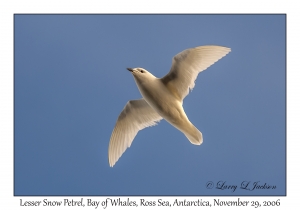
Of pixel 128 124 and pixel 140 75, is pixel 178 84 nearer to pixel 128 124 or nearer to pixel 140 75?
pixel 140 75

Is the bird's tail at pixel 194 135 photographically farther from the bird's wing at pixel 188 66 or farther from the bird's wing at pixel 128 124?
the bird's wing at pixel 128 124

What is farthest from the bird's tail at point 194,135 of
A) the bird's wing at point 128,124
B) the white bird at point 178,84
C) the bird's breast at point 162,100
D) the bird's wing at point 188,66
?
the bird's wing at point 128,124

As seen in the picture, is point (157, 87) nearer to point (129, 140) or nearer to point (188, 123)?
point (188, 123)

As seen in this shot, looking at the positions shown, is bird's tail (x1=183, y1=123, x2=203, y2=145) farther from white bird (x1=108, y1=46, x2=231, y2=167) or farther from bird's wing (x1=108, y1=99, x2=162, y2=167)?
bird's wing (x1=108, y1=99, x2=162, y2=167)

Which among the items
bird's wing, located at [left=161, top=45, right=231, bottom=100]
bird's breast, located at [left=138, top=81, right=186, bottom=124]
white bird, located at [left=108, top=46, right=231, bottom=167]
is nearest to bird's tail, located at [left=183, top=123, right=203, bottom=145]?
white bird, located at [left=108, top=46, right=231, bottom=167]
